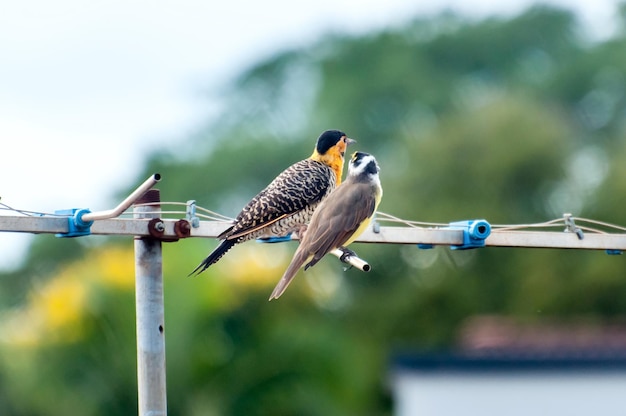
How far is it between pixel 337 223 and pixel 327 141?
1.71 metres

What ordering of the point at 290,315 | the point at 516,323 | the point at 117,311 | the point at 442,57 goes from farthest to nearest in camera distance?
the point at 442,57
the point at 516,323
the point at 290,315
the point at 117,311

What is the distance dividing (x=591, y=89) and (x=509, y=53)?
6660 mm

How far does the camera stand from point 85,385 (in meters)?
21.3

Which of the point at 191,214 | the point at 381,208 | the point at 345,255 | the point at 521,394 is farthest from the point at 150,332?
the point at 381,208

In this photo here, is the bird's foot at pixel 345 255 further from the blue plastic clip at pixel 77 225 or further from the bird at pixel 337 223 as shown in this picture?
the blue plastic clip at pixel 77 225

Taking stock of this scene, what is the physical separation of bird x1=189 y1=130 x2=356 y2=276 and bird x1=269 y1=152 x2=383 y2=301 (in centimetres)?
28

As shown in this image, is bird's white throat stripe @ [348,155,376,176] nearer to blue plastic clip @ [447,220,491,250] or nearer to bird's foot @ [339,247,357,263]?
bird's foot @ [339,247,357,263]

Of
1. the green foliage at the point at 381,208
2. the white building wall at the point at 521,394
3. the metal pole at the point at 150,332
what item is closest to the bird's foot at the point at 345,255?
the metal pole at the point at 150,332

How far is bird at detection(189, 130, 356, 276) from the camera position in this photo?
9055mm

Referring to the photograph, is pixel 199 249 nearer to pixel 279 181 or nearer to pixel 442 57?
pixel 279 181

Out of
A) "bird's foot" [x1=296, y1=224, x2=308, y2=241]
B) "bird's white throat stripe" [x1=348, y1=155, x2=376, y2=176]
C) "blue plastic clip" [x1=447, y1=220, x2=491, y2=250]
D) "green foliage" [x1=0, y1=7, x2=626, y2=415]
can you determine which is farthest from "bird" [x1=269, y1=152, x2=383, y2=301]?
"green foliage" [x1=0, y1=7, x2=626, y2=415]

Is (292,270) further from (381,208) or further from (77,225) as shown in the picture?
(381,208)

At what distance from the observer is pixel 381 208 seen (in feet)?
153

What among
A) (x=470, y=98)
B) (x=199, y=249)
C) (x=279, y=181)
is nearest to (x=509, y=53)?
(x=470, y=98)
